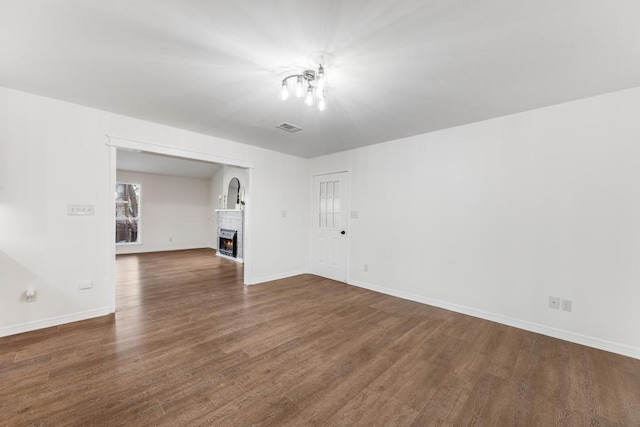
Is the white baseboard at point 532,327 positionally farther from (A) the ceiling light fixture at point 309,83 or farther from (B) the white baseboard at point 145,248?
(B) the white baseboard at point 145,248

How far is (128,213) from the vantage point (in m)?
7.79

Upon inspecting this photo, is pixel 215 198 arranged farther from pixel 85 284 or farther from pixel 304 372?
pixel 304 372

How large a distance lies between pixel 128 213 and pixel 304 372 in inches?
324

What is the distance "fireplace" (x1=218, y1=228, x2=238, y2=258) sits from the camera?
7164 millimetres

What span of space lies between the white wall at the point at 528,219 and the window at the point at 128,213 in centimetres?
764

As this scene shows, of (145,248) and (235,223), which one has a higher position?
(235,223)

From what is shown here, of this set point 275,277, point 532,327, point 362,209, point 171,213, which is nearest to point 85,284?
point 275,277

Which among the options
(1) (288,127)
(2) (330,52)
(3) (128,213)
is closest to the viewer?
(2) (330,52)

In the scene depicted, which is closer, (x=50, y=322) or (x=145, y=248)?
(x=50, y=322)

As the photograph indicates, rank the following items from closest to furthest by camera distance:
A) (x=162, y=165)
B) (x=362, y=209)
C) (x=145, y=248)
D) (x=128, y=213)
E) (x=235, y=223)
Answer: (x=362, y=209)
(x=235, y=223)
(x=162, y=165)
(x=128, y=213)
(x=145, y=248)

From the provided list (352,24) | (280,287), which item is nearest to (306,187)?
(280,287)

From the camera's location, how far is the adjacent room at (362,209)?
5.44 ft

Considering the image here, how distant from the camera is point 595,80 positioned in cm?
227

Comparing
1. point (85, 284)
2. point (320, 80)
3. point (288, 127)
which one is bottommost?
point (85, 284)
